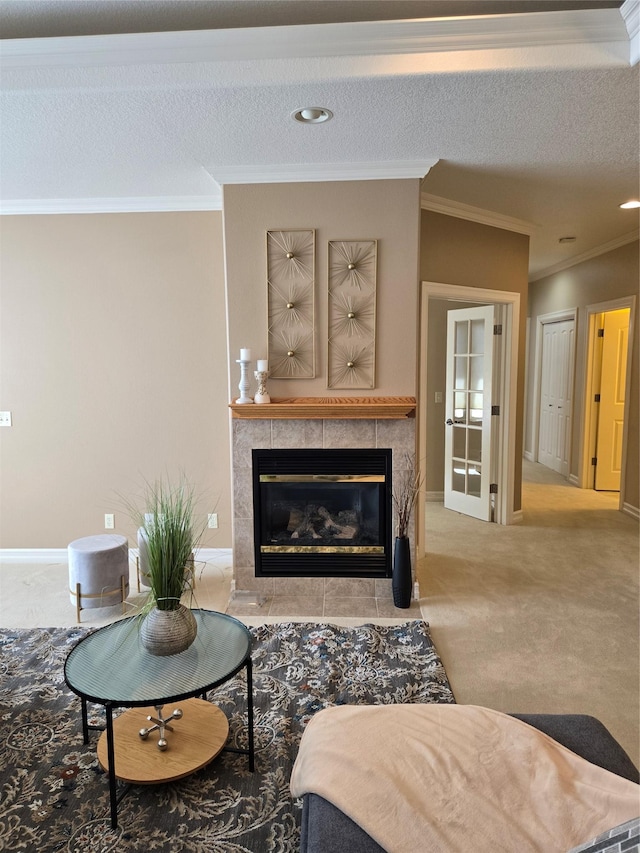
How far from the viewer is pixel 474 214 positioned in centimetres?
436

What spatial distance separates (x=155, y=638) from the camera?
196cm

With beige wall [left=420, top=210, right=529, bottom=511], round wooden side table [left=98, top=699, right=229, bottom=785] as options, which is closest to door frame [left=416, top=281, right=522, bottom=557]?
beige wall [left=420, top=210, right=529, bottom=511]

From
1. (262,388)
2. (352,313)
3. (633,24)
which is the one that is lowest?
(262,388)

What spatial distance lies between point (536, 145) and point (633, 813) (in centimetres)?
294

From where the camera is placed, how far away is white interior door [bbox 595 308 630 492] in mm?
6191

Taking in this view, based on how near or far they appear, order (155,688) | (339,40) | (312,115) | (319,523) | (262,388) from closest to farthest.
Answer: (155,688) → (339,40) → (312,115) → (262,388) → (319,523)

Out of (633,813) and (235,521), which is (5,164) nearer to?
(235,521)

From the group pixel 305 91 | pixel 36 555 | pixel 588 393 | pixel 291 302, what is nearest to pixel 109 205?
pixel 291 302

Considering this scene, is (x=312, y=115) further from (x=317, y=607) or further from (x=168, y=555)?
(x=317, y=607)

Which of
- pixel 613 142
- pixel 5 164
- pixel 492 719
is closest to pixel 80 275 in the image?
pixel 5 164

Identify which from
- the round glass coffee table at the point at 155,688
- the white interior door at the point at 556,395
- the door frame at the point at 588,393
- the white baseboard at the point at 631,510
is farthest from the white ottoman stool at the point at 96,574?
the white interior door at the point at 556,395

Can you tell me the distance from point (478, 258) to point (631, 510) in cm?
284

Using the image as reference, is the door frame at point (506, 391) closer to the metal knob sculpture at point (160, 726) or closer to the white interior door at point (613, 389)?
the white interior door at point (613, 389)

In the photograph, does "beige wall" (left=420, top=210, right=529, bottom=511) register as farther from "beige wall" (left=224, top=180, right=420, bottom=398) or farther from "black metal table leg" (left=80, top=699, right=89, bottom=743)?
"black metal table leg" (left=80, top=699, right=89, bottom=743)
